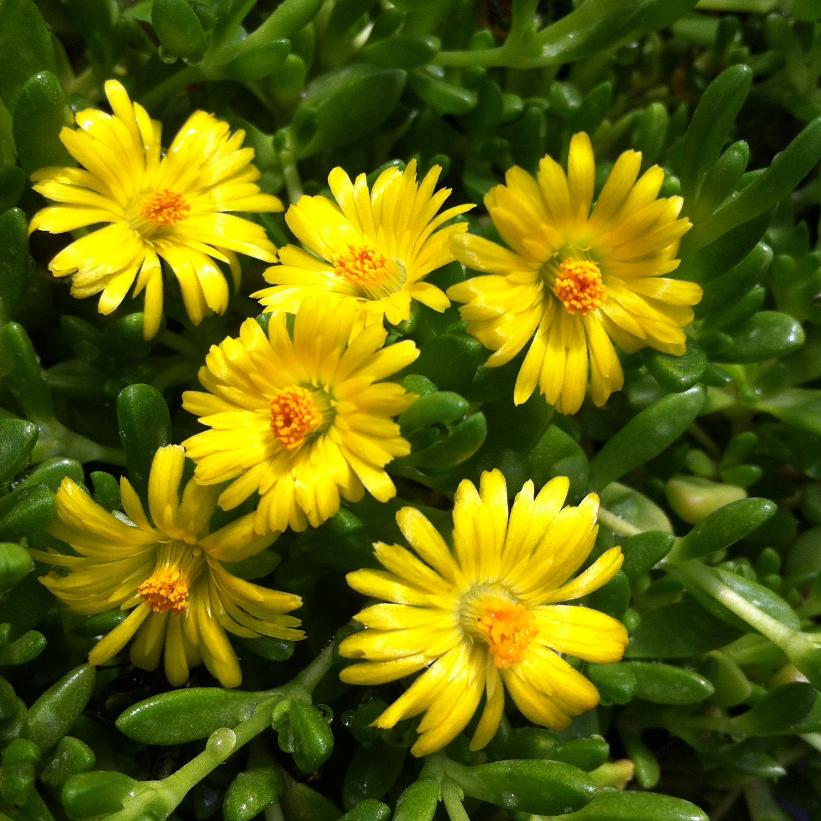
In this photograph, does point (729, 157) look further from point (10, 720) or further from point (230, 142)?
point (10, 720)

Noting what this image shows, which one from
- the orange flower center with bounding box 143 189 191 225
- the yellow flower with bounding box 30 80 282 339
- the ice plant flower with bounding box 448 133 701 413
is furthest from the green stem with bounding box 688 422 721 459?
the orange flower center with bounding box 143 189 191 225

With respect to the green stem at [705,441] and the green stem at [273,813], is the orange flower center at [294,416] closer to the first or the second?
the green stem at [273,813]

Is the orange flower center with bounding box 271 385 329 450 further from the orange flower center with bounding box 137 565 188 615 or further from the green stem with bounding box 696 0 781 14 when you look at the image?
the green stem with bounding box 696 0 781 14

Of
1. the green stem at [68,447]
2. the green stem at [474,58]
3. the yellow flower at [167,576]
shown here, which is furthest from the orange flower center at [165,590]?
the green stem at [474,58]

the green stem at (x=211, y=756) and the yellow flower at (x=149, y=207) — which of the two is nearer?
the green stem at (x=211, y=756)

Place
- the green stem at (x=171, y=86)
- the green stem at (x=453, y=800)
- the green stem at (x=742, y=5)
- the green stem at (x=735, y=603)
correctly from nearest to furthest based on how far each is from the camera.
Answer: the green stem at (x=453, y=800), the green stem at (x=735, y=603), the green stem at (x=171, y=86), the green stem at (x=742, y=5)

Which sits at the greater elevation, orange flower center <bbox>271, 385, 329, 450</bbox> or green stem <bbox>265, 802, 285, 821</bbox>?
orange flower center <bbox>271, 385, 329, 450</bbox>

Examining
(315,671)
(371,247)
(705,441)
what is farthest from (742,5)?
(315,671)
